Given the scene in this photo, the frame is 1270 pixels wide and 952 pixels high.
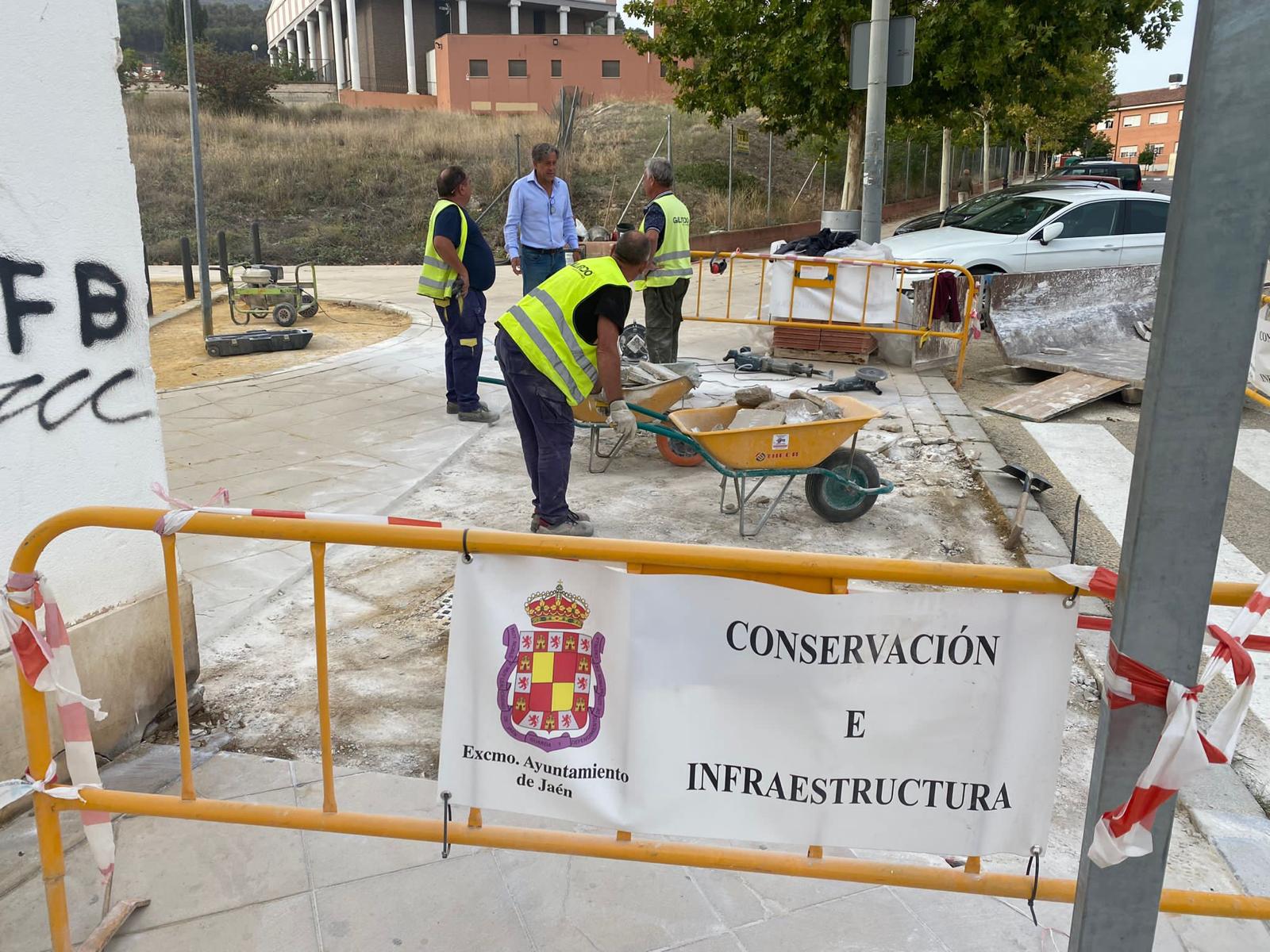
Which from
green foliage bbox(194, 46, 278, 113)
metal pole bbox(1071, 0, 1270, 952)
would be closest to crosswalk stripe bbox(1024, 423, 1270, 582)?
metal pole bbox(1071, 0, 1270, 952)

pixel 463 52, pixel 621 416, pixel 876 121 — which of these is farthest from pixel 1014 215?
pixel 463 52

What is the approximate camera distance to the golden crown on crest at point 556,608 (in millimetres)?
2352

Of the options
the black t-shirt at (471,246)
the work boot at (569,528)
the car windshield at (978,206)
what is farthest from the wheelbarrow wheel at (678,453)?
the car windshield at (978,206)

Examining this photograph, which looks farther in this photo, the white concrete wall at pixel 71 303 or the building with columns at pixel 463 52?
the building with columns at pixel 463 52

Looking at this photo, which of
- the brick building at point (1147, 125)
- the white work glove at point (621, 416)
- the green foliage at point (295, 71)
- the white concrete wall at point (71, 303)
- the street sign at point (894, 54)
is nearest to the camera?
the white concrete wall at point (71, 303)

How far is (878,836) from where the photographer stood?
2.37 m

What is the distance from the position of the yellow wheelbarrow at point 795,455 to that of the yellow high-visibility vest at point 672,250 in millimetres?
2755

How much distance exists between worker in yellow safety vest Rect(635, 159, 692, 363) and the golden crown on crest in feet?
19.9

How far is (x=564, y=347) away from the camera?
16.9 feet

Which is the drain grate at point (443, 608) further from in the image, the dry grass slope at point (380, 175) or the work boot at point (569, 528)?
the dry grass slope at point (380, 175)

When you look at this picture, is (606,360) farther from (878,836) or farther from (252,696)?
(878,836)

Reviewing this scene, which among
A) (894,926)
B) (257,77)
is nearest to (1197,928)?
(894,926)

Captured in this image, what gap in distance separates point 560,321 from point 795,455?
4.96ft

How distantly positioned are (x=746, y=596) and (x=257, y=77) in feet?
141
